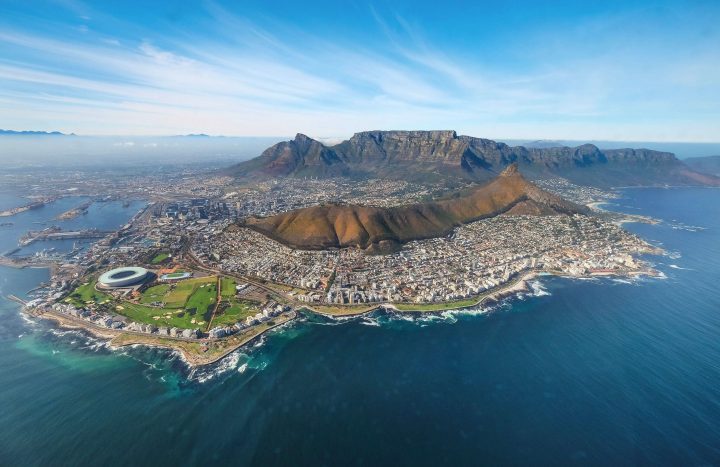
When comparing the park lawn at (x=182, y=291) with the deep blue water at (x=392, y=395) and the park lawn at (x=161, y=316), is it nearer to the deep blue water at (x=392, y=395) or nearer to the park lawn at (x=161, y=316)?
the park lawn at (x=161, y=316)

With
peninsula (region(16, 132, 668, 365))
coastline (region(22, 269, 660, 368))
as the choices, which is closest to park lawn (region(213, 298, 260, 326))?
peninsula (region(16, 132, 668, 365))

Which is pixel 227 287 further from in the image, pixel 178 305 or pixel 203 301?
pixel 178 305

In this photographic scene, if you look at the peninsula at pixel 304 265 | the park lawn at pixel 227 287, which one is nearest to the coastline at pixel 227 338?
the peninsula at pixel 304 265

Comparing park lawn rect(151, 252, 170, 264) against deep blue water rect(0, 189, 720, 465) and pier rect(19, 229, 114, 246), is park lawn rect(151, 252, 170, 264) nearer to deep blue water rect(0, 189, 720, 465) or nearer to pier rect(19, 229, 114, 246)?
deep blue water rect(0, 189, 720, 465)

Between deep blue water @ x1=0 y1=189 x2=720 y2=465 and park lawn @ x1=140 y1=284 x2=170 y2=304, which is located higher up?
park lawn @ x1=140 y1=284 x2=170 y2=304

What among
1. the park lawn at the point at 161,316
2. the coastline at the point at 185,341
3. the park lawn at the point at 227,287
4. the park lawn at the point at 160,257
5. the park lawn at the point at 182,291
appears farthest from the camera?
the park lawn at the point at 160,257

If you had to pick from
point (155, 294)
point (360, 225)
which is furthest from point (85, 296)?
point (360, 225)
